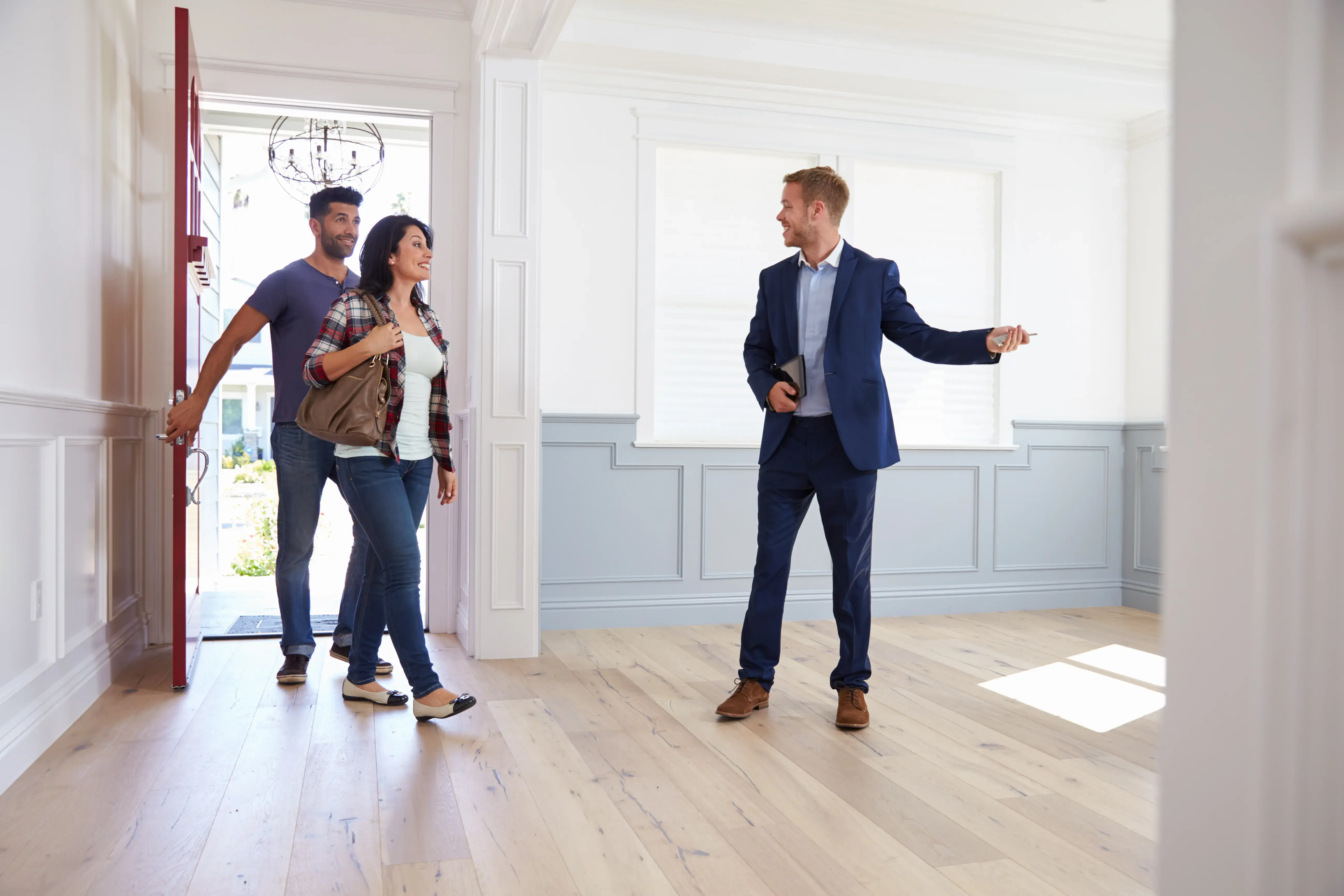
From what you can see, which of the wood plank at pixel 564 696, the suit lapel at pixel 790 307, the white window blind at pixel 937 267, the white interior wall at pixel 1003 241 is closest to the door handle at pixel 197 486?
the wood plank at pixel 564 696

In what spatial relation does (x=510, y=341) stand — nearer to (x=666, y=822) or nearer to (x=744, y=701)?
(x=744, y=701)

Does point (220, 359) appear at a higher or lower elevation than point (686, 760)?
higher

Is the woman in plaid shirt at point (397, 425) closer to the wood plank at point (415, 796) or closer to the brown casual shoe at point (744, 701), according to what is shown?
the wood plank at point (415, 796)

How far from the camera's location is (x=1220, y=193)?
0.52m

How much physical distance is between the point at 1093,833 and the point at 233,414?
11.9 metres

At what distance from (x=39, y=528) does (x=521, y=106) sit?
215 centimetres

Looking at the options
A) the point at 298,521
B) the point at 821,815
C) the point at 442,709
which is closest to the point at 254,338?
the point at 298,521

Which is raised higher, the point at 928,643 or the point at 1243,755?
the point at 1243,755

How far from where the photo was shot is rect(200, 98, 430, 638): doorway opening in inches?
167

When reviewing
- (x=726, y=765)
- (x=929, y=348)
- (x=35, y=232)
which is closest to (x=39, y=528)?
(x=35, y=232)

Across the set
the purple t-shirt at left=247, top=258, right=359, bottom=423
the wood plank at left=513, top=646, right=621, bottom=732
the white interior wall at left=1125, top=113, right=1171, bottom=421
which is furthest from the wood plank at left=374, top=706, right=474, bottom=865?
the white interior wall at left=1125, top=113, right=1171, bottom=421

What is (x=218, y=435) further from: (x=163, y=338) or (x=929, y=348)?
(x=929, y=348)

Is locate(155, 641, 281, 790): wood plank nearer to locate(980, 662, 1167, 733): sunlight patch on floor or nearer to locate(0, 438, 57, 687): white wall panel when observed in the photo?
locate(0, 438, 57, 687): white wall panel

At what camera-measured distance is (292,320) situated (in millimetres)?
3115
